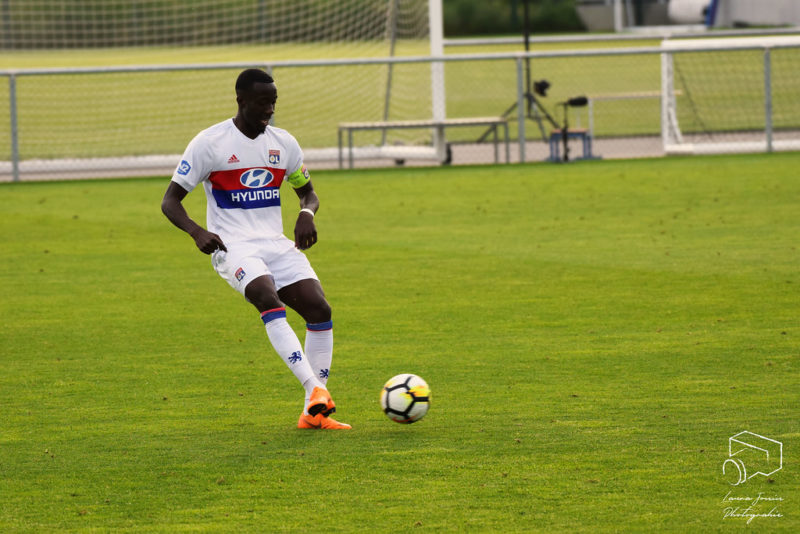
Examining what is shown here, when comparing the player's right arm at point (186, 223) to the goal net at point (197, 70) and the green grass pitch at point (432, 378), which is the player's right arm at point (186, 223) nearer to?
the green grass pitch at point (432, 378)

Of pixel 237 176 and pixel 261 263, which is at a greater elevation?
pixel 237 176

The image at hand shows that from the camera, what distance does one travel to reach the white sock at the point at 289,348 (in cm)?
603

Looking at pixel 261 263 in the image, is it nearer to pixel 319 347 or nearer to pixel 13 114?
pixel 319 347

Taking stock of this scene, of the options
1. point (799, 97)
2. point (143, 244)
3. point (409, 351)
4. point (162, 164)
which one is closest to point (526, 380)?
point (409, 351)

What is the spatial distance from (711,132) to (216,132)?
19743mm

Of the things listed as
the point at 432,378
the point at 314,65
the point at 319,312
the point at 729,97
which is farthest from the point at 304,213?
the point at 729,97

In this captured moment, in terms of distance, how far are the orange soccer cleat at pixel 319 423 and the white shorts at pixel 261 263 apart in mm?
766

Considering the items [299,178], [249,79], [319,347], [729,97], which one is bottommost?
[729,97]

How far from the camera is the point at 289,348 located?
6062 millimetres

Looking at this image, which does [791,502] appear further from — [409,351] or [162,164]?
[162,164]

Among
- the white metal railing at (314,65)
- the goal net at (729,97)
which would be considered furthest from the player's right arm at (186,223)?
the goal net at (729,97)

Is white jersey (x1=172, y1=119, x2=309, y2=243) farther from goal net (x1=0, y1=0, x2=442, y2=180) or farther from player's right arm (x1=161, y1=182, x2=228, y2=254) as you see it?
goal net (x1=0, y1=0, x2=442, y2=180)
